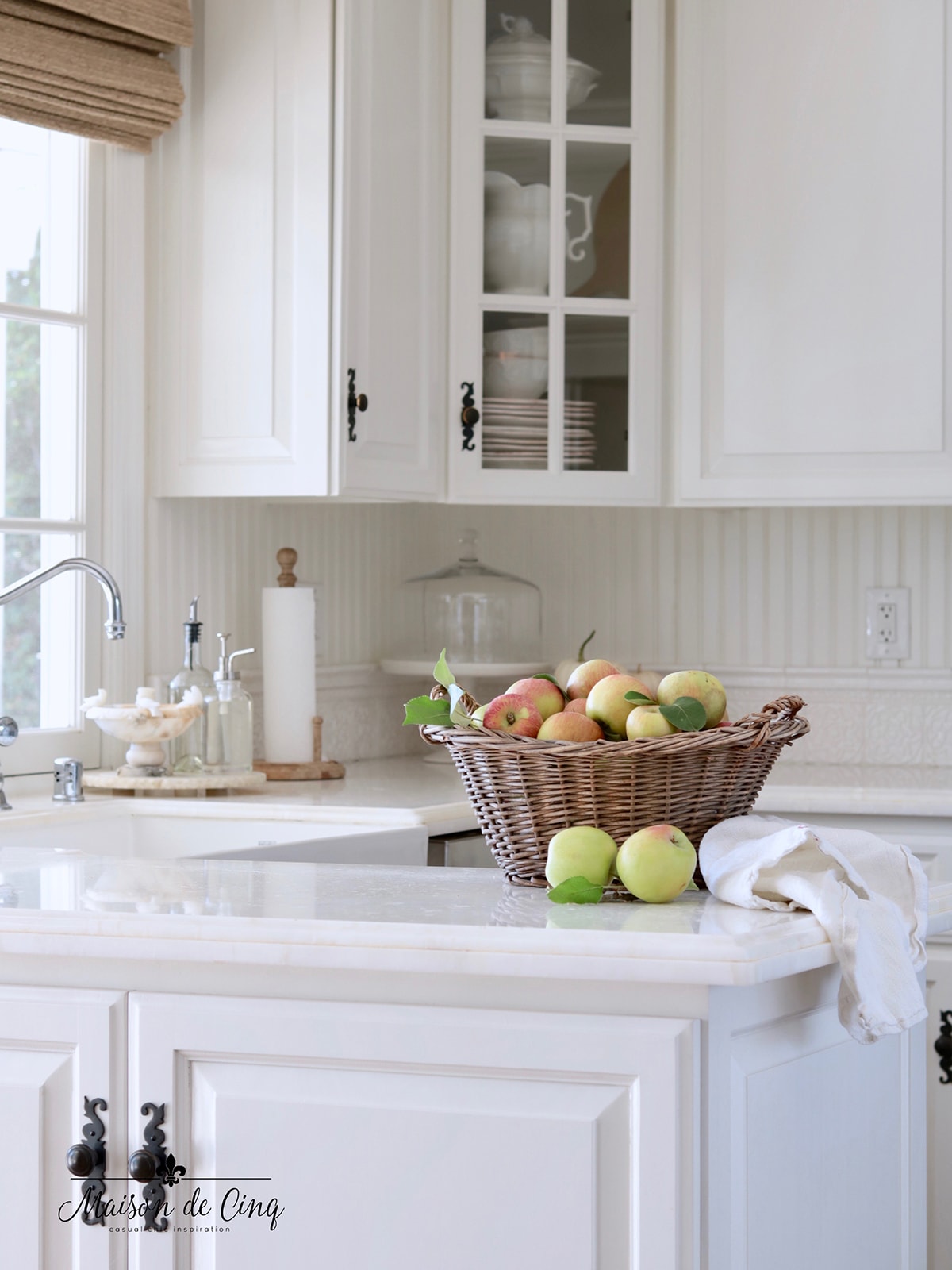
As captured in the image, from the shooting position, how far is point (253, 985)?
51.4 inches

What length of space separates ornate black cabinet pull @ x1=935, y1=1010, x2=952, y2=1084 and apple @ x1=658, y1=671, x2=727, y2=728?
118 centimetres

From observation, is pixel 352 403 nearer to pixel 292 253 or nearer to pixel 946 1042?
pixel 292 253

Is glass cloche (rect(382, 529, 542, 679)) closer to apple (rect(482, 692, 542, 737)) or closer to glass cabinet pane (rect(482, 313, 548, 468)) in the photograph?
glass cabinet pane (rect(482, 313, 548, 468))

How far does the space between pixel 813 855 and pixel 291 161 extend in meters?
1.60

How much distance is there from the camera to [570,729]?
1420mm

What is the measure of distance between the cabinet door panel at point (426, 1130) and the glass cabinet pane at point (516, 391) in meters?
1.62

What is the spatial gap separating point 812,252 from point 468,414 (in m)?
0.66

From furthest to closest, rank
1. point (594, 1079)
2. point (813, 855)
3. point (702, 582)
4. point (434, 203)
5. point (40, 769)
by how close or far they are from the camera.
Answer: point (702, 582), point (434, 203), point (40, 769), point (813, 855), point (594, 1079)

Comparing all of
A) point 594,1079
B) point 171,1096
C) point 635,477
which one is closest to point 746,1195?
point 594,1079

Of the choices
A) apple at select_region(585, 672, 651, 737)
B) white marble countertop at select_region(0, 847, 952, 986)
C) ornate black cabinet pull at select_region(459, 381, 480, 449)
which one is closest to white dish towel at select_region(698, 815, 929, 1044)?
white marble countertop at select_region(0, 847, 952, 986)

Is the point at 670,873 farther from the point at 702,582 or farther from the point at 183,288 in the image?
the point at 702,582

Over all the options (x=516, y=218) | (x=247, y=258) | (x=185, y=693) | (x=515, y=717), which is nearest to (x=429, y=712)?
(x=515, y=717)

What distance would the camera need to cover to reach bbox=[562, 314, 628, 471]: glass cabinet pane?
2795mm

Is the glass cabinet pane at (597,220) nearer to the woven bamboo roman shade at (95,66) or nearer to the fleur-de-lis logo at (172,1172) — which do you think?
the woven bamboo roman shade at (95,66)
